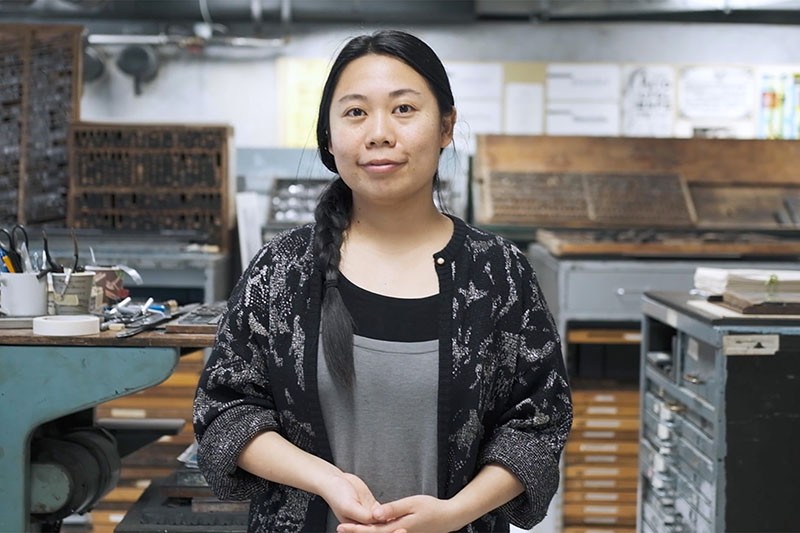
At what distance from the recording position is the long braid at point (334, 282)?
136 centimetres

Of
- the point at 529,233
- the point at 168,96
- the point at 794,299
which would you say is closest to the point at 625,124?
the point at 529,233

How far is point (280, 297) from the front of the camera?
4.63ft

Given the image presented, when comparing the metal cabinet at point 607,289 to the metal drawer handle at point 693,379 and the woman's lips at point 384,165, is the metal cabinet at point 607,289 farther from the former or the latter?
the woman's lips at point 384,165

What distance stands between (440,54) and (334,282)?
5.15 metres

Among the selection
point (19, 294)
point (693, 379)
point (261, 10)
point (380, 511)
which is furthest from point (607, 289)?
point (261, 10)

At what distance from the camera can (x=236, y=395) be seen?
4.61 feet

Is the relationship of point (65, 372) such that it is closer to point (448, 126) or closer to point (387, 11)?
point (448, 126)

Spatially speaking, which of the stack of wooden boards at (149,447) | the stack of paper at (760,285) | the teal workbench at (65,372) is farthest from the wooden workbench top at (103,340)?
the stack of paper at (760,285)

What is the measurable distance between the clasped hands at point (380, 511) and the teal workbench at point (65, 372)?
2.97ft

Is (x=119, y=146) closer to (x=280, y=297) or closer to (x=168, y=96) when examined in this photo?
(x=168, y=96)

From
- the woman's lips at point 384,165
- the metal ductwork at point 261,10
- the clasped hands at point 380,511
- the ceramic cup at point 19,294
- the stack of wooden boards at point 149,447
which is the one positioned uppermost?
the metal ductwork at point 261,10

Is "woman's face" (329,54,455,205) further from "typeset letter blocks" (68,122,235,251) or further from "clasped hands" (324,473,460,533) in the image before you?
"typeset letter blocks" (68,122,235,251)

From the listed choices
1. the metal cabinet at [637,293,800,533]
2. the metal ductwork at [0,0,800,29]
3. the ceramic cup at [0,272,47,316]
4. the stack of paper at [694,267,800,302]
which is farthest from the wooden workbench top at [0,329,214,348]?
the metal ductwork at [0,0,800,29]

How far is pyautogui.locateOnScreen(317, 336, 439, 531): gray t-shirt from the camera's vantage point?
137 cm
